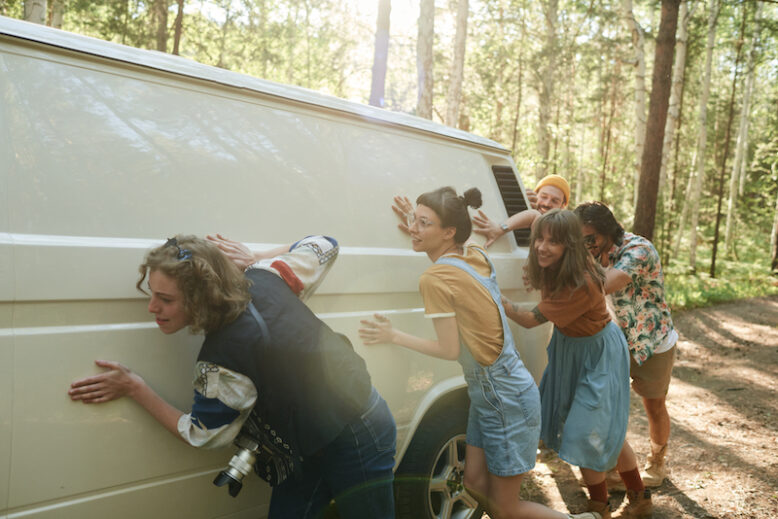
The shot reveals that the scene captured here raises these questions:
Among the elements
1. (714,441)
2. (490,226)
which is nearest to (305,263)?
(490,226)

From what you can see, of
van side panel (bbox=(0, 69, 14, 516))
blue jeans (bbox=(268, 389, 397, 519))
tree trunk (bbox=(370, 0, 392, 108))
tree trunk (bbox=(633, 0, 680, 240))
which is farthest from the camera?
tree trunk (bbox=(370, 0, 392, 108))

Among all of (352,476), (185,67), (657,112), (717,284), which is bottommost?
(352,476)

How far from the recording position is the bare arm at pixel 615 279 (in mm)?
3336

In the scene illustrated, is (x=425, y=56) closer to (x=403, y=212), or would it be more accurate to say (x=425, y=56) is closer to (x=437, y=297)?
(x=403, y=212)

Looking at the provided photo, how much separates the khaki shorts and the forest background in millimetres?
8426

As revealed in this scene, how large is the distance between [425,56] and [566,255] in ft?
31.8

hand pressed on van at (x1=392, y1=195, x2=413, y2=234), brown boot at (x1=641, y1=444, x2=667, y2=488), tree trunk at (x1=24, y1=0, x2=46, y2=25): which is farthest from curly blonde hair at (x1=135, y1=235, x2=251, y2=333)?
tree trunk at (x1=24, y1=0, x2=46, y2=25)

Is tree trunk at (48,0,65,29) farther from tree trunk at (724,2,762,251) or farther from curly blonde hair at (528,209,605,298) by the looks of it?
tree trunk at (724,2,762,251)

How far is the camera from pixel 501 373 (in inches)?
101

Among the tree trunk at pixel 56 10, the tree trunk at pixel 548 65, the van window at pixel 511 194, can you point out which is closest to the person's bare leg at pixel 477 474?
the van window at pixel 511 194

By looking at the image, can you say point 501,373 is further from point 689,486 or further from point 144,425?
point 689,486

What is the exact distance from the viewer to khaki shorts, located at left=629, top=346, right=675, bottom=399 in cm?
372

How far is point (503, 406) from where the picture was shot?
2557 millimetres

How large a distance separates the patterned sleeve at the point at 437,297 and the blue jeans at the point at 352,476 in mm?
473
